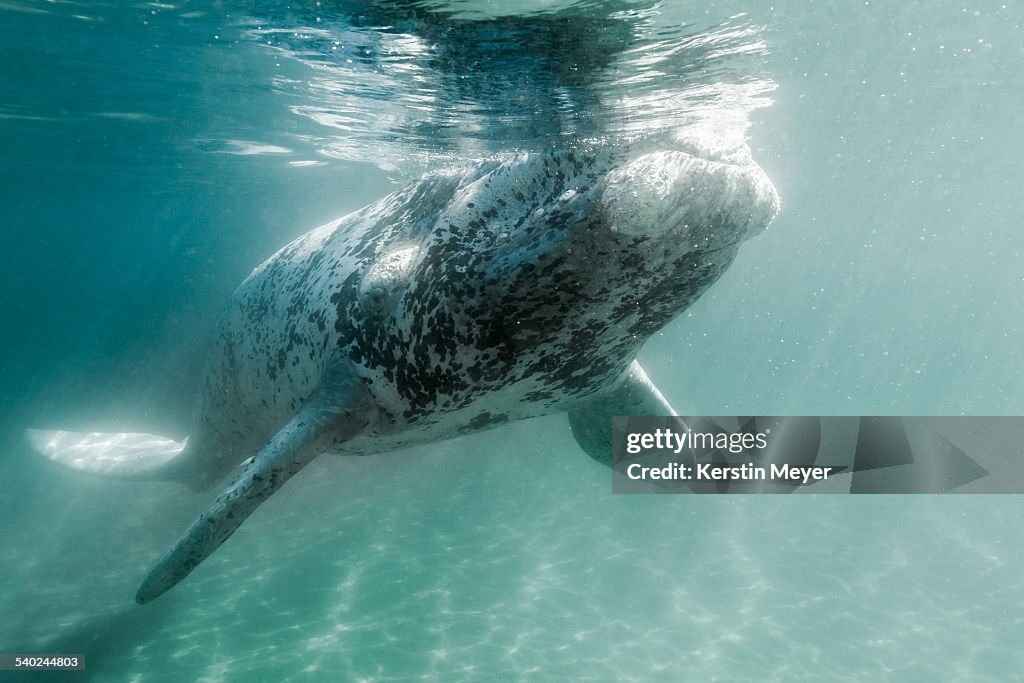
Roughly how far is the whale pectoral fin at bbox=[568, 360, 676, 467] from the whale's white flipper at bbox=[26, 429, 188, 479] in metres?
5.08

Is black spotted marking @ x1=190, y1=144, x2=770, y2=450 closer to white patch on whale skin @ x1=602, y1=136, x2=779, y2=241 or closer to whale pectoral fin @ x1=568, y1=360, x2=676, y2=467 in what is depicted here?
white patch on whale skin @ x1=602, y1=136, x2=779, y2=241

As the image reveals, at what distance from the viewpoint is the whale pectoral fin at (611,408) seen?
5.91 metres

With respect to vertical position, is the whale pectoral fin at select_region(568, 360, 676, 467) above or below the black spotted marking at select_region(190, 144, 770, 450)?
below

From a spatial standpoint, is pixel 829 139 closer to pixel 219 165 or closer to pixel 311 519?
pixel 311 519

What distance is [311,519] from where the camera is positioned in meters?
12.9

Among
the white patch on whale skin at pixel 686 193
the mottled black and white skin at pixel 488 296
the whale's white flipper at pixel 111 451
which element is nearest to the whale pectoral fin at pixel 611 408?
the mottled black and white skin at pixel 488 296

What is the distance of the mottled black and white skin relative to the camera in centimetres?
379

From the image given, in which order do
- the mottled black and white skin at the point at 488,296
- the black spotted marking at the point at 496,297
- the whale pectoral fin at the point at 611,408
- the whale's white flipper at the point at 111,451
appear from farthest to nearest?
the whale's white flipper at the point at 111,451
the whale pectoral fin at the point at 611,408
the black spotted marking at the point at 496,297
the mottled black and white skin at the point at 488,296

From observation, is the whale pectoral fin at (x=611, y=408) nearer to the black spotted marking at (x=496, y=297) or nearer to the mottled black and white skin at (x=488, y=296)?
the mottled black and white skin at (x=488, y=296)

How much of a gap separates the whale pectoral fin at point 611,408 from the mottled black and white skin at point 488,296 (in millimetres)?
365

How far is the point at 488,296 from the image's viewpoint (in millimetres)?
4020

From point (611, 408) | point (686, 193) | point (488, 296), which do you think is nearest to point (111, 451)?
point (611, 408)

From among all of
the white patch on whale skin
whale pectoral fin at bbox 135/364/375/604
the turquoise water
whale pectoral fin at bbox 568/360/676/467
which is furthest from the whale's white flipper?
the white patch on whale skin

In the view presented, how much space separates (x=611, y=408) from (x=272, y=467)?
3367 mm
